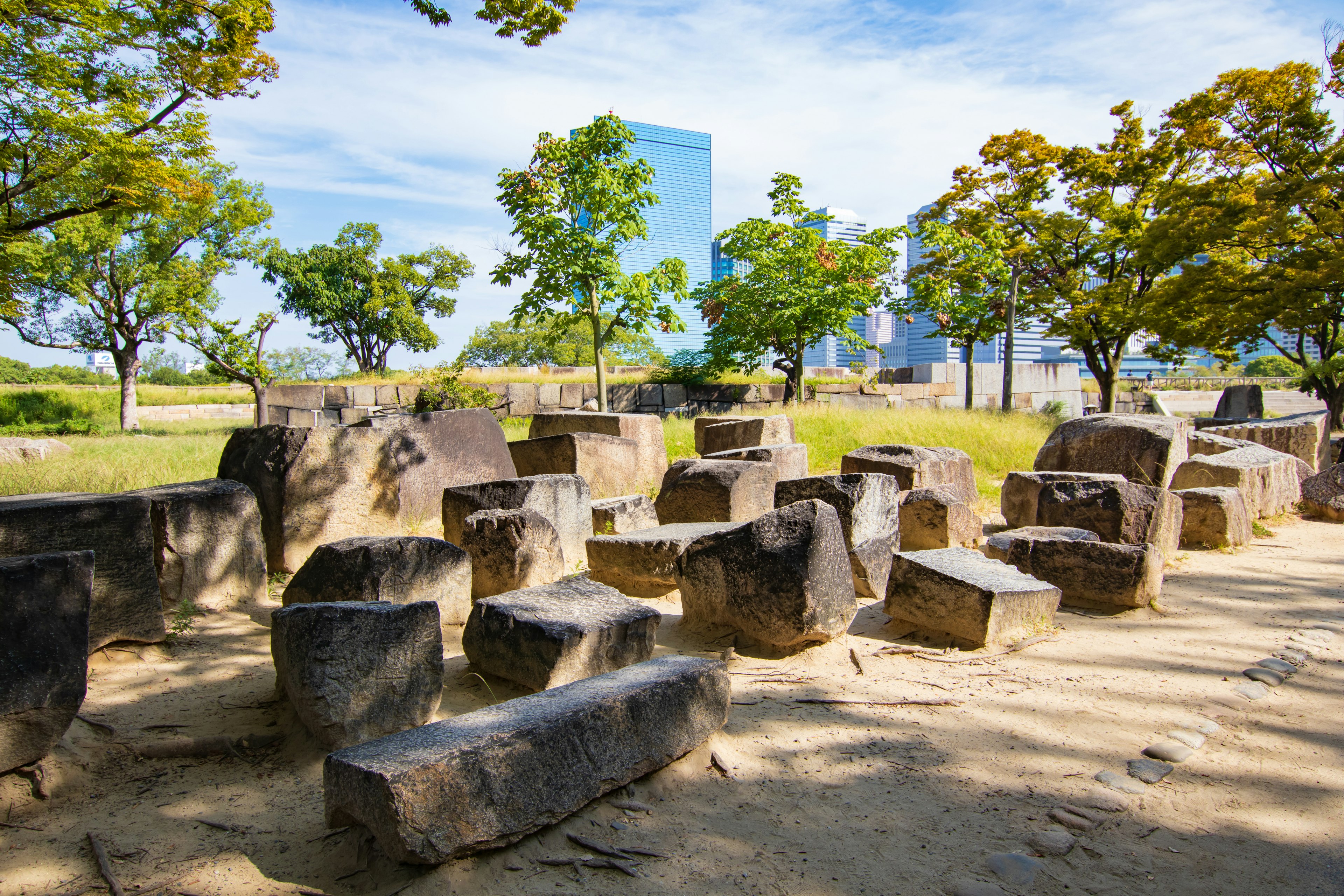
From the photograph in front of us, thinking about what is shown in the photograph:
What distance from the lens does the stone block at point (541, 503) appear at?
4.50 metres

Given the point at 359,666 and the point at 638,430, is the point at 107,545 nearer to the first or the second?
the point at 359,666

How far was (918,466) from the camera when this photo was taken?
19.8ft

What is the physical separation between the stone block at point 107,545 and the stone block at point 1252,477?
24.6 feet

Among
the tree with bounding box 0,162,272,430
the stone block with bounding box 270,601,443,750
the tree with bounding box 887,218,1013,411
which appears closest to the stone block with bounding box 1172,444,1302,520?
the stone block with bounding box 270,601,443,750

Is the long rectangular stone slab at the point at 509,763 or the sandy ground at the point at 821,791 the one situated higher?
the long rectangular stone slab at the point at 509,763

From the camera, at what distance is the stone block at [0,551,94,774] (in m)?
2.08

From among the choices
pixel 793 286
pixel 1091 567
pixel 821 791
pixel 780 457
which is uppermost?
pixel 793 286

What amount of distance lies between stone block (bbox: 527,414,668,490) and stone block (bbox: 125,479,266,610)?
11.0ft

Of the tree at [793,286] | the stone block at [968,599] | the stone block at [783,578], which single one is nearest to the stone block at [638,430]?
the stone block at [783,578]

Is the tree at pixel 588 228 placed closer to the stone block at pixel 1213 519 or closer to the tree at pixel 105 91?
the tree at pixel 105 91

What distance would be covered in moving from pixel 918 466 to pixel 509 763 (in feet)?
16.1

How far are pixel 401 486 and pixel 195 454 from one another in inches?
242

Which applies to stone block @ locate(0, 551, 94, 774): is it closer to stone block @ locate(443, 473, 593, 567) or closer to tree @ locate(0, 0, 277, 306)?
stone block @ locate(443, 473, 593, 567)

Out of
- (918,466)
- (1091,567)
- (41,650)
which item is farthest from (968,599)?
(41,650)
